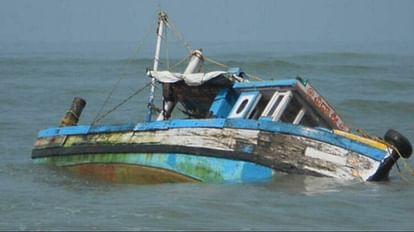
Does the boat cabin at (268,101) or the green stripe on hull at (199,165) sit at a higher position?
the boat cabin at (268,101)

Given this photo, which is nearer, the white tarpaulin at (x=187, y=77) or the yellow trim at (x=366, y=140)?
the yellow trim at (x=366, y=140)

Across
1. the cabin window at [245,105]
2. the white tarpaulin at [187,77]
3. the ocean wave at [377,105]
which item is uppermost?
the white tarpaulin at [187,77]

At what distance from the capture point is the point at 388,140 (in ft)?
44.5

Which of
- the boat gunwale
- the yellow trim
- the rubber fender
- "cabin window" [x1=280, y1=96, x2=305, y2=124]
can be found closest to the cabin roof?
"cabin window" [x1=280, y1=96, x2=305, y2=124]

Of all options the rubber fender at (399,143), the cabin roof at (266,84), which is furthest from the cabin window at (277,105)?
the rubber fender at (399,143)

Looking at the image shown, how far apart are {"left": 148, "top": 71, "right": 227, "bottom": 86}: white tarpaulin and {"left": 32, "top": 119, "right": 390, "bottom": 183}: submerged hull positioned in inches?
30.2

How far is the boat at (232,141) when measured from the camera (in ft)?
43.0

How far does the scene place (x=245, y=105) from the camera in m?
14.0

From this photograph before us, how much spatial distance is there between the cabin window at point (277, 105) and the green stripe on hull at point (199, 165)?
86cm

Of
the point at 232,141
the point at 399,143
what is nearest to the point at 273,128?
the point at 232,141

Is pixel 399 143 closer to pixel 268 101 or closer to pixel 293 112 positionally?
pixel 293 112

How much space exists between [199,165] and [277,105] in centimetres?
145

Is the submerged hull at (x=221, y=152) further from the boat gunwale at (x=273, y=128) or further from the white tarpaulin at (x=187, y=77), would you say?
the white tarpaulin at (x=187, y=77)

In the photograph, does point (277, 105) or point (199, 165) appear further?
point (277, 105)
